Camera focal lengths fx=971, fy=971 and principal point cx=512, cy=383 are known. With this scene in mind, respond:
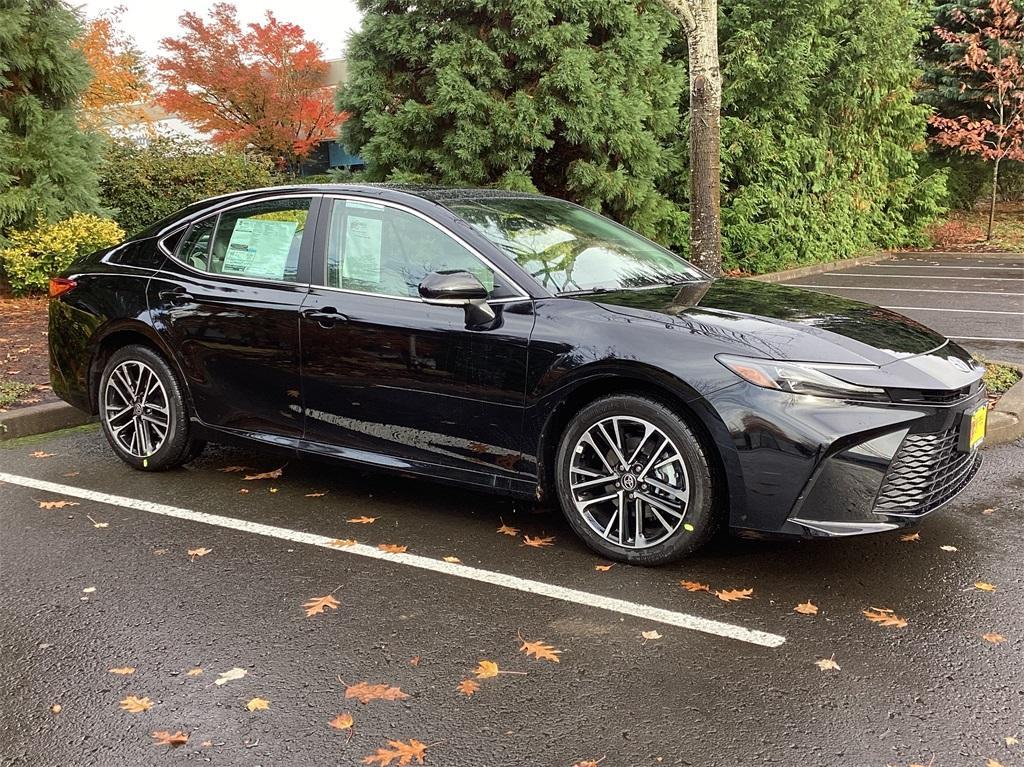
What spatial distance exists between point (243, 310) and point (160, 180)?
9148 mm

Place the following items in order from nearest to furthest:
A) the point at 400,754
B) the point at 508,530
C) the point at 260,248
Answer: the point at 400,754 → the point at 508,530 → the point at 260,248

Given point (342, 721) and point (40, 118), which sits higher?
point (40, 118)

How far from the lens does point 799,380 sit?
3.70 metres

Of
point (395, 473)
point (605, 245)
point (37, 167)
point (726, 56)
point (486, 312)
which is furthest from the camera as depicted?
point (726, 56)

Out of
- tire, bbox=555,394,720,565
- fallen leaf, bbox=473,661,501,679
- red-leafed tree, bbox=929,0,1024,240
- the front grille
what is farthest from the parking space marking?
red-leafed tree, bbox=929,0,1024,240

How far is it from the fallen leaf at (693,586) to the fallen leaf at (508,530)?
92 cm

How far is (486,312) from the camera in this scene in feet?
14.0

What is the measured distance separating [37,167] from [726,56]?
10.4 meters

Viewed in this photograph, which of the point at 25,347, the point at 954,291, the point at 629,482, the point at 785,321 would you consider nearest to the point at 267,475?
the point at 629,482

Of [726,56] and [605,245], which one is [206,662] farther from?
[726,56]

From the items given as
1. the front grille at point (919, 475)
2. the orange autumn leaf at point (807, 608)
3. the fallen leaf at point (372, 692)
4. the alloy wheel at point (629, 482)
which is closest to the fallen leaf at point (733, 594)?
the orange autumn leaf at point (807, 608)

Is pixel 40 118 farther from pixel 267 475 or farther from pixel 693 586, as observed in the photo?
pixel 693 586

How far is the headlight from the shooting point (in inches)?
145

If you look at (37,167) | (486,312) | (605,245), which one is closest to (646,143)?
(37,167)
